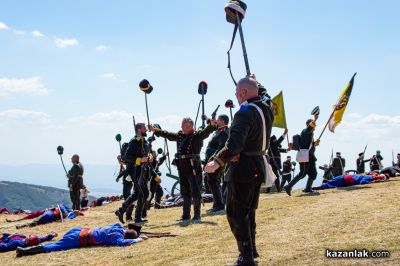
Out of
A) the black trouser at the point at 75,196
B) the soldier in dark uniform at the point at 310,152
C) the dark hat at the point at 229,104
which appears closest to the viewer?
the dark hat at the point at 229,104

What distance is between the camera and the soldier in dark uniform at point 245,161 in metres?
6.00

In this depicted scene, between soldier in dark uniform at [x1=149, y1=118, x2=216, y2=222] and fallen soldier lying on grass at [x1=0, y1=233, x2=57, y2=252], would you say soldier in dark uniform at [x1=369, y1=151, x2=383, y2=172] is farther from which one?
fallen soldier lying on grass at [x1=0, y1=233, x2=57, y2=252]

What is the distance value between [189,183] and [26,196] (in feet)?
510

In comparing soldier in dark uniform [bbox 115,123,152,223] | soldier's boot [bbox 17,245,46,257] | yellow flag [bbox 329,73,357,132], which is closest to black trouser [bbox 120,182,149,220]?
soldier in dark uniform [bbox 115,123,152,223]

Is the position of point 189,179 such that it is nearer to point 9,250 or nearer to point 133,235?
point 133,235

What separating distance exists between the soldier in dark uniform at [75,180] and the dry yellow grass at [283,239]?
33.3 ft

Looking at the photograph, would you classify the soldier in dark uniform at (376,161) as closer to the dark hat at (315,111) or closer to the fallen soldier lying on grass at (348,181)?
the fallen soldier lying on grass at (348,181)

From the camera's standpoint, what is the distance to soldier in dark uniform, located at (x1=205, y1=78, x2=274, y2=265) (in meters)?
6.00

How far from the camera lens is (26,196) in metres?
156

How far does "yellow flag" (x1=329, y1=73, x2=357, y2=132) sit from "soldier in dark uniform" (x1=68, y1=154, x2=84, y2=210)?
36.0 ft

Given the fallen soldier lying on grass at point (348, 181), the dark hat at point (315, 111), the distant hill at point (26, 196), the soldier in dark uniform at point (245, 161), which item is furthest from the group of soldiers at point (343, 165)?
the distant hill at point (26, 196)

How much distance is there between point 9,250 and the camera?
1055 cm

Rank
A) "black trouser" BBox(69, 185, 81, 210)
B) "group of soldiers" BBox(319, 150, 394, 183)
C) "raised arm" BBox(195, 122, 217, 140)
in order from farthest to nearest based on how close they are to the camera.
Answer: "group of soldiers" BBox(319, 150, 394, 183), "black trouser" BBox(69, 185, 81, 210), "raised arm" BBox(195, 122, 217, 140)

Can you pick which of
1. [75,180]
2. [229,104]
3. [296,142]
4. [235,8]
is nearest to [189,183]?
[229,104]
